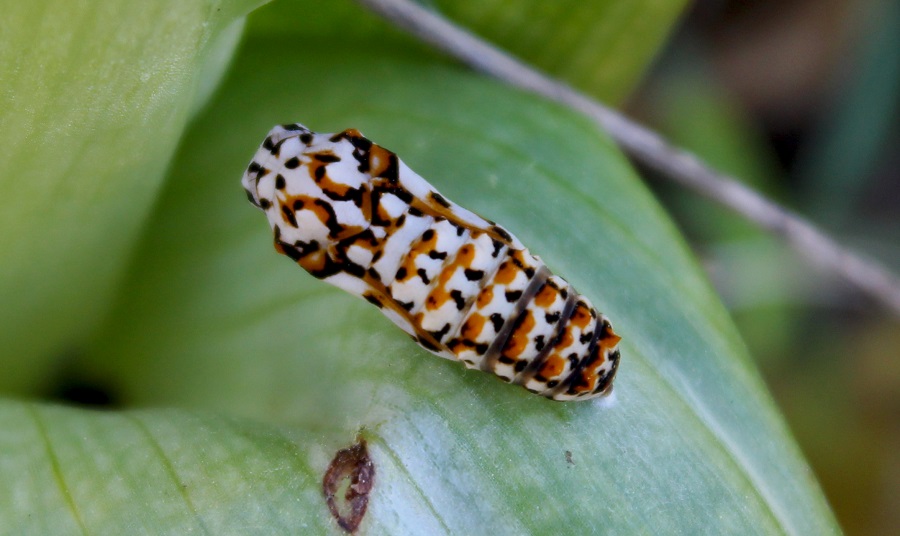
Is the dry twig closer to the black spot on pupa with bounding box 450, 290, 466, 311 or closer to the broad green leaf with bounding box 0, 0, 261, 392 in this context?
the broad green leaf with bounding box 0, 0, 261, 392

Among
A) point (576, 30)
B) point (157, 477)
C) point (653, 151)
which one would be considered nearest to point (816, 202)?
point (653, 151)

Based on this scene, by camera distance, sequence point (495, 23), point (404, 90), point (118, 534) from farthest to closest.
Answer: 1. point (495, 23)
2. point (404, 90)
3. point (118, 534)

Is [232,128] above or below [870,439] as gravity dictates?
above

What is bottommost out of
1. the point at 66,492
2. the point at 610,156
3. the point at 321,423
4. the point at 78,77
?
the point at 66,492

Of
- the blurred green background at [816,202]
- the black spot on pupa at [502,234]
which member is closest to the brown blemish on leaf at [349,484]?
the black spot on pupa at [502,234]

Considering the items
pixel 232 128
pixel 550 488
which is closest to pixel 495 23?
pixel 232 128

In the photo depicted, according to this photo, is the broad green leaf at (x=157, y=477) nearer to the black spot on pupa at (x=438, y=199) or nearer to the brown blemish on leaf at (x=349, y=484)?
the brown blemish on leaf at (x=349, y=484)

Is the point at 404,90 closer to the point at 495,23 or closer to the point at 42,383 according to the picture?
the point at 495,23

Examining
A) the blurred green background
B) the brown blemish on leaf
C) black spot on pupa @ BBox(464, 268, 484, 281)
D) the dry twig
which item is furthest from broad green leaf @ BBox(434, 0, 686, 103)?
the blurred green background
